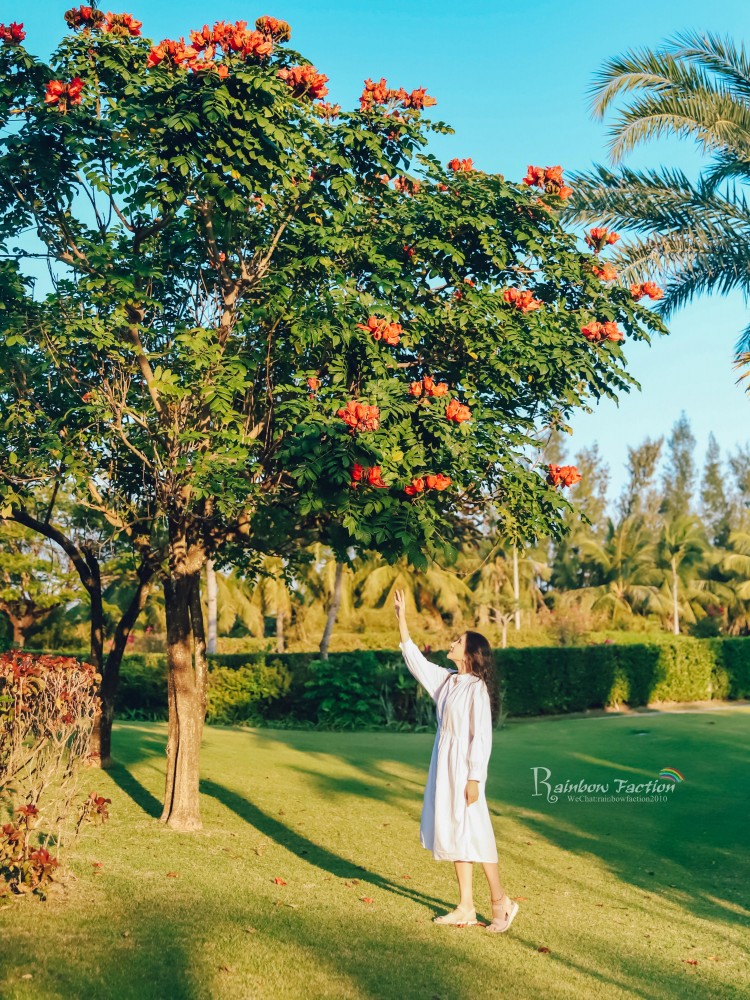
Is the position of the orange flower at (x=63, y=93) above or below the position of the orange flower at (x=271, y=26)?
below

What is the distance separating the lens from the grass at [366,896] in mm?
5289

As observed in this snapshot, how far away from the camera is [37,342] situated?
8742mm

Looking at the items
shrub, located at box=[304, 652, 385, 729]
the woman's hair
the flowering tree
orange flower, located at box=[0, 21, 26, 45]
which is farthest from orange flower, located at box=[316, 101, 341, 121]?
shrub, located at box=[304, 652, 385, 729]

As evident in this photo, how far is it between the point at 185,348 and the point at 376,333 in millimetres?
1626

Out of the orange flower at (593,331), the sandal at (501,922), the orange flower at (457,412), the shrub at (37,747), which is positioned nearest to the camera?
the shrub at (37,747)

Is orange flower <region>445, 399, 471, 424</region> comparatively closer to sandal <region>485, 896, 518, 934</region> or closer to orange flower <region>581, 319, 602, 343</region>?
orange flower <region>581, 319, 602, 343</region>

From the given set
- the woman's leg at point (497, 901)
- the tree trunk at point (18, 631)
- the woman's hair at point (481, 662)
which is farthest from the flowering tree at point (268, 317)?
the tree trunk at point (18, 631)

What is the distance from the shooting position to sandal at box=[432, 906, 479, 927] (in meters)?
6.40

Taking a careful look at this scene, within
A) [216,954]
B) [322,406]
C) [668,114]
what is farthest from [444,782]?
[668,114]

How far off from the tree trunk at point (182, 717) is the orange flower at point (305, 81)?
170 inches

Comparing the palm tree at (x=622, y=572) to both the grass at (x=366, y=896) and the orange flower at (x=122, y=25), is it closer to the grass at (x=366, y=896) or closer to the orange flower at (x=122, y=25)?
the grass at (x=366, y=896)

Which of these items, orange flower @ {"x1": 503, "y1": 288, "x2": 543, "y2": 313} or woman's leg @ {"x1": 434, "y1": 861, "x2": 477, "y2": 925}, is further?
orange flower @ {"x1": 503, "y1": 288, "x2": 543, "y2": 313}

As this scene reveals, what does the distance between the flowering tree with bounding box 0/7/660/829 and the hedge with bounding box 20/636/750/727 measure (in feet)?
37.8

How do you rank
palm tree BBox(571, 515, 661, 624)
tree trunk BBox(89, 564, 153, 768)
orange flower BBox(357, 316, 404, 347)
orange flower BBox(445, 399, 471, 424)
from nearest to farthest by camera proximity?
orange flower BBox(445, 399, 471, 424), orange flower BBox(357, 316, 404, 347), tree trunk BBox(89, 564, 153, 768), palm tree BBox(571, 515, 661, 624)
